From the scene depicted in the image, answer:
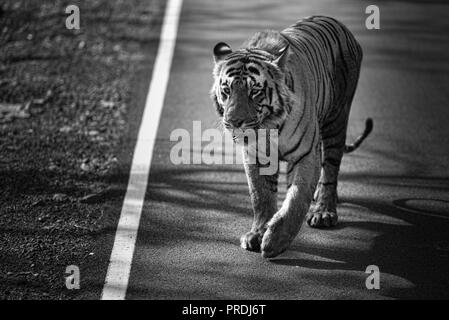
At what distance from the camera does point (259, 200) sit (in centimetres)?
683

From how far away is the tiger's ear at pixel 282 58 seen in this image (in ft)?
21.4

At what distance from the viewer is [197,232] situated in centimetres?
723

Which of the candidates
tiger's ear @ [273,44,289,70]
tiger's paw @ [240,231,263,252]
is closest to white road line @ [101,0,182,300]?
tiger's paw @ [240,231,263,252]

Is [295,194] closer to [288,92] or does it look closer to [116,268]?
[288,92]

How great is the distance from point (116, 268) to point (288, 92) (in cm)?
193

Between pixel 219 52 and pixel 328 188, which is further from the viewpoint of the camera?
pixel 328 188

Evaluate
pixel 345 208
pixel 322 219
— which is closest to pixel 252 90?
pixel 322 219

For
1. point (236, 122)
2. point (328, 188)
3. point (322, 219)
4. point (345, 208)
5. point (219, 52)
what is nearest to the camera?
point (236, 122)

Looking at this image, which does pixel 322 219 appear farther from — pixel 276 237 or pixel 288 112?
pixel 288 112

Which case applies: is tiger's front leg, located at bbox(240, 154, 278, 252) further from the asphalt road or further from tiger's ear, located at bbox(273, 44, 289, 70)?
tiger's ear, located at bbox(273, 44, 289, 70)

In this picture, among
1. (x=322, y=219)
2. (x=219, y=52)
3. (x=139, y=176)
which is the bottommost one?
(x=139, y=176)

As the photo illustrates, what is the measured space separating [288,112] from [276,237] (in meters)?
0.99

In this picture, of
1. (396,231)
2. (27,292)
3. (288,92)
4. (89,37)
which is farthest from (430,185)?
(89,37)

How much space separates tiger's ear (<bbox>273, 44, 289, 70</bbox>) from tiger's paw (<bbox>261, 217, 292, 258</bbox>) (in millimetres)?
1200
